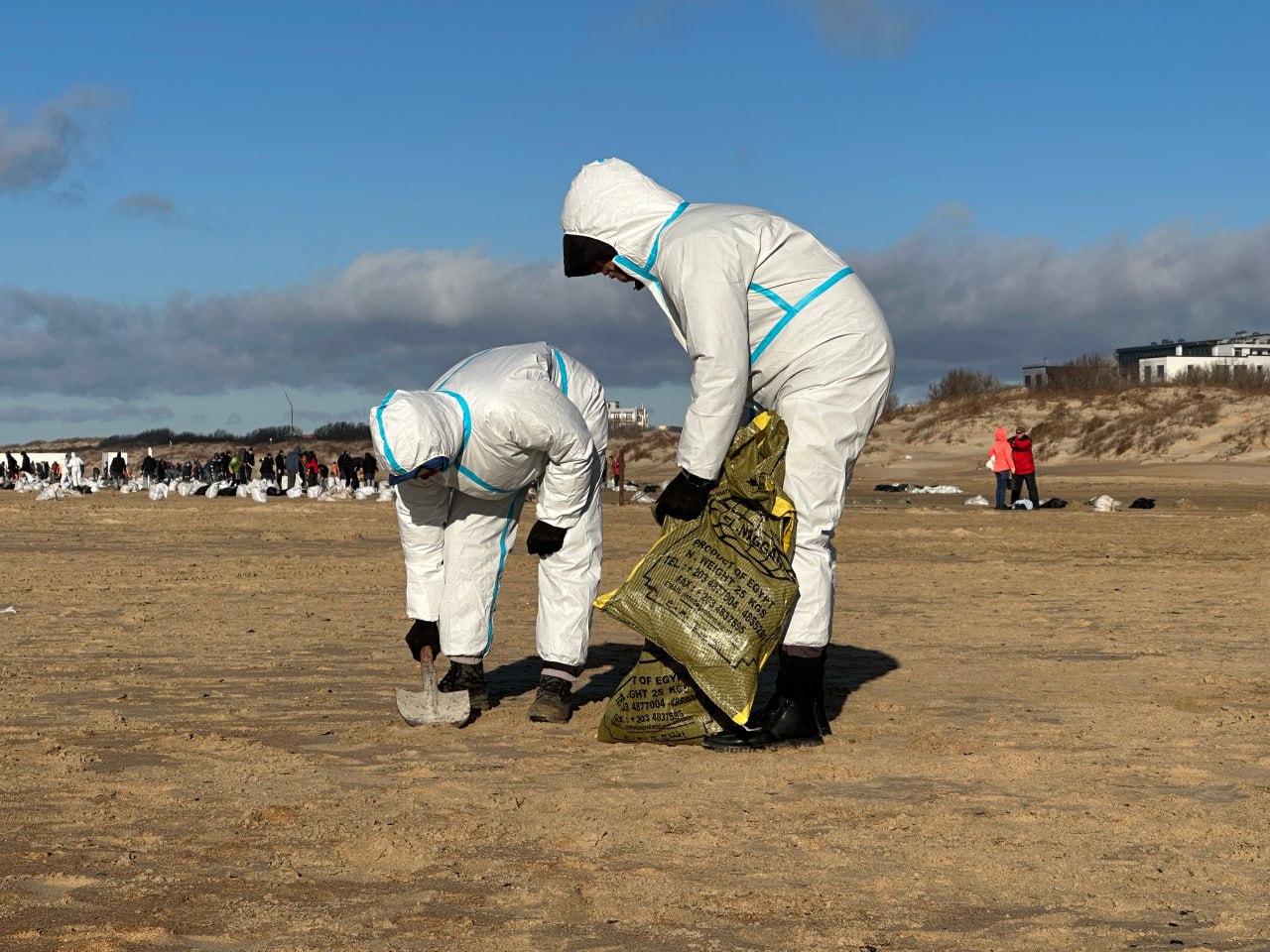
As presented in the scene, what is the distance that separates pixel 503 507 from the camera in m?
6.21

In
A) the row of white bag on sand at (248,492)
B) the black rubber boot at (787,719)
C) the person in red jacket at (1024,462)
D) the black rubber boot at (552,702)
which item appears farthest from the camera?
the row of white bag on sand at (248,492)

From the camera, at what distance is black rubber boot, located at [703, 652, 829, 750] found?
5254 millimetres

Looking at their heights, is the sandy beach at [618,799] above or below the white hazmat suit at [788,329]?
below

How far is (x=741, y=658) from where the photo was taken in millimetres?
5148

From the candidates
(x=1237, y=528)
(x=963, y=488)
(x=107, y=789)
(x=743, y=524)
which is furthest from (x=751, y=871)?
(x=963, y=488)

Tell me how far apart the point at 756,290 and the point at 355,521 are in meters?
17.7

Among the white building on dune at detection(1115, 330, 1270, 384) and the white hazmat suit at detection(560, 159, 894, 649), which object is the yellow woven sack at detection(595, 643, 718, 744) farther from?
the white building on dune at detection(1115, 330, 1270, 384)

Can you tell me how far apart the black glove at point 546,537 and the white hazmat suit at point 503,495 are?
0.03 metres

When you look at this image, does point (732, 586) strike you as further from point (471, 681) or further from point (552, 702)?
point (471, 681)

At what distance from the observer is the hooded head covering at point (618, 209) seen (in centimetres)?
528

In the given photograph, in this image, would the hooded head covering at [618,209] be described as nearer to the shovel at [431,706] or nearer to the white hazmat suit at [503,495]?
the white hazmat suit at [503,495]

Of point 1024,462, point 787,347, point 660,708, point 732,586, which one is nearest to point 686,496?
point 732,586

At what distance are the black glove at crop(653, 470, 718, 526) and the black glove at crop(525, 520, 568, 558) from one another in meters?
0.83

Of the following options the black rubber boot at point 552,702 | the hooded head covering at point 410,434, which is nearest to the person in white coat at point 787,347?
the hooded head covering at point 410,434
